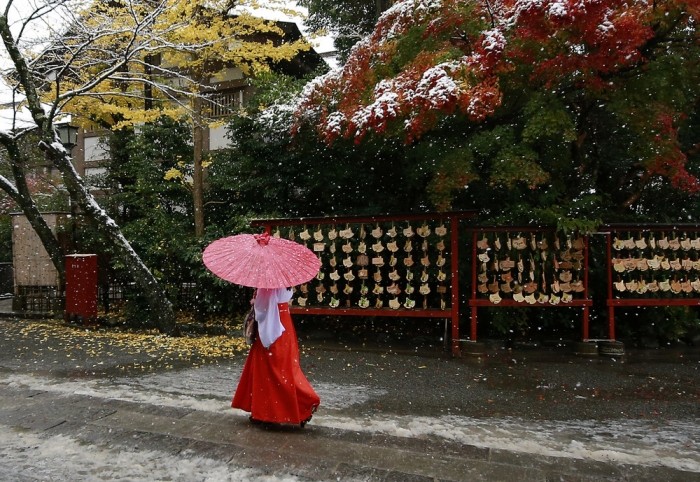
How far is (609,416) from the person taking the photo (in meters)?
4.93

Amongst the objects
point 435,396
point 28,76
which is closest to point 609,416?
point 435,396

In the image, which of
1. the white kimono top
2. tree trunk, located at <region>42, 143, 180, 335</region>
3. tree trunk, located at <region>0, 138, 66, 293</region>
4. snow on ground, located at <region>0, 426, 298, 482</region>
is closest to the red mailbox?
tree trunk, located at <region>0, 138, 66, 293</region>

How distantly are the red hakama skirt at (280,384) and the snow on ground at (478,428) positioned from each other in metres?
0.47

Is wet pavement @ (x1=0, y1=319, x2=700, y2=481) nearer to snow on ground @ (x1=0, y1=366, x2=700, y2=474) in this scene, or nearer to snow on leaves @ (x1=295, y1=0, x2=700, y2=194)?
snow on ground @ (x1=0, y1=366, x2=700, y2=474)

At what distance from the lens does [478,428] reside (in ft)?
15.1

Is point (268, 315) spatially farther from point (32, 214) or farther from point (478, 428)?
point (32, 214)

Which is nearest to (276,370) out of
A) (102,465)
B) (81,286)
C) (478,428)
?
(102,465)

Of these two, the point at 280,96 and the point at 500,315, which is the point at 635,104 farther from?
the point at 280,96

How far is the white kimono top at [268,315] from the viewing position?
4371 mm

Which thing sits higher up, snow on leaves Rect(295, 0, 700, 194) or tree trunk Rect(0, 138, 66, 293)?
snow on leaves Rect(295, 0, 700, 194)

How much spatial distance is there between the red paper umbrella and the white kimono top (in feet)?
1.10

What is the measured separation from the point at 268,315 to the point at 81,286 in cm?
804

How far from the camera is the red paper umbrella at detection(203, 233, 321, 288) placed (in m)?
3.98

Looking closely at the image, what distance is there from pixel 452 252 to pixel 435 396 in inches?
99.1
